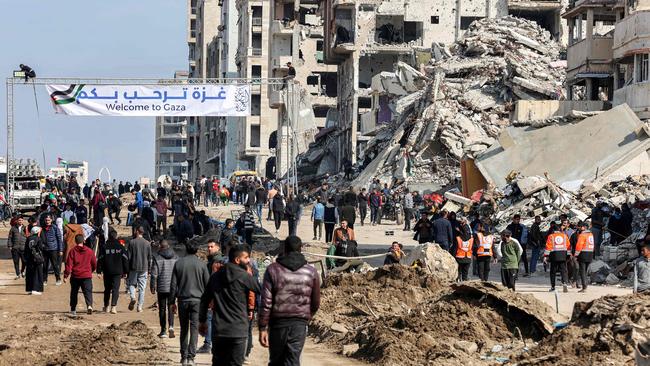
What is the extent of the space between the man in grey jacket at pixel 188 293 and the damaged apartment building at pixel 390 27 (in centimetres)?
5751

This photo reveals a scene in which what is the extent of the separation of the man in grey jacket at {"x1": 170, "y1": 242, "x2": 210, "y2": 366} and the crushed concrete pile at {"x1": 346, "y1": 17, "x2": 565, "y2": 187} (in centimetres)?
3508

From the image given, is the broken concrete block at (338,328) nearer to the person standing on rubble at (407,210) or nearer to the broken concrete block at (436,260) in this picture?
the broken concrete block at (436,260)

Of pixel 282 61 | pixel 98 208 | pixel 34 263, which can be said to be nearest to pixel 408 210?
pixel 98 208

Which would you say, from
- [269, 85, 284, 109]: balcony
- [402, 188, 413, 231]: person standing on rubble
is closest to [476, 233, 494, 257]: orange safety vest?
[402, 188, 413, 231]: person standing on rubble

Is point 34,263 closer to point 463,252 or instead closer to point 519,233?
point 463,252

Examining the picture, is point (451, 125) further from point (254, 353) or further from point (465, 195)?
point (254, 353)

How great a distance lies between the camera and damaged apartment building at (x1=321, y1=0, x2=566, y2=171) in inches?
2911

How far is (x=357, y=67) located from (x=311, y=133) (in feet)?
37.8

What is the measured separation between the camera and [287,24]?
299 feet

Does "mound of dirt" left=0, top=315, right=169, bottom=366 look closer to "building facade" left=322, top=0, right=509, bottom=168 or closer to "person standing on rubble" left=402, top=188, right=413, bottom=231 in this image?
"person standing on rubble" left=402, top=188, right=413, bottom=231

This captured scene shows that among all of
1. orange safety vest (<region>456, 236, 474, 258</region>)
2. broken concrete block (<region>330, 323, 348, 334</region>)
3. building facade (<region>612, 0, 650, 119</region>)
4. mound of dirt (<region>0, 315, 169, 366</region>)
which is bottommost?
mound of dirt (<region>0, 315, 169, 366</region>)

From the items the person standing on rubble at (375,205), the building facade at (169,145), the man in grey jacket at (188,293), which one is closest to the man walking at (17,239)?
the man in grey jacket at (188,293)

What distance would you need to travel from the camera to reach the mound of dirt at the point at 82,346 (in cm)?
1572

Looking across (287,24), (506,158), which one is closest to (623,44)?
(506,158)
